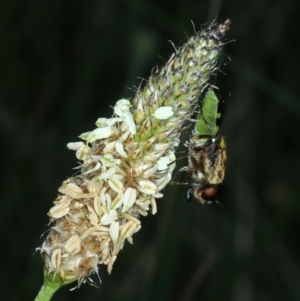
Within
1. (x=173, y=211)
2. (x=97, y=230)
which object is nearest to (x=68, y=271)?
(x=97, y=230)

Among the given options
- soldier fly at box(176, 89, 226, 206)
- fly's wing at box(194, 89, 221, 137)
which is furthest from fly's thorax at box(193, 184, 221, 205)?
fly's wing at box(194, 89, 221, 137)

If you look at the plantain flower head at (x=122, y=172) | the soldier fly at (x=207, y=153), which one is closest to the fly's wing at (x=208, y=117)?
the soldier fly at (x=207, y=153)

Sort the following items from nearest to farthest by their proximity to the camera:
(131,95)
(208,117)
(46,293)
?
(46,293), (208,117), (131,95)

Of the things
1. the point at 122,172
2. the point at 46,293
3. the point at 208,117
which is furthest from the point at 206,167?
the point at 46,293

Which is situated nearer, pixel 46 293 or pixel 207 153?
pixel 46 293

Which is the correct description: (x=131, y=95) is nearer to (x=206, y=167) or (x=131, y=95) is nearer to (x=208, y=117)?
(x=206, y=167)

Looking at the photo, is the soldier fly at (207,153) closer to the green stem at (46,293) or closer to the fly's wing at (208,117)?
the fly's wing at (208,117)
